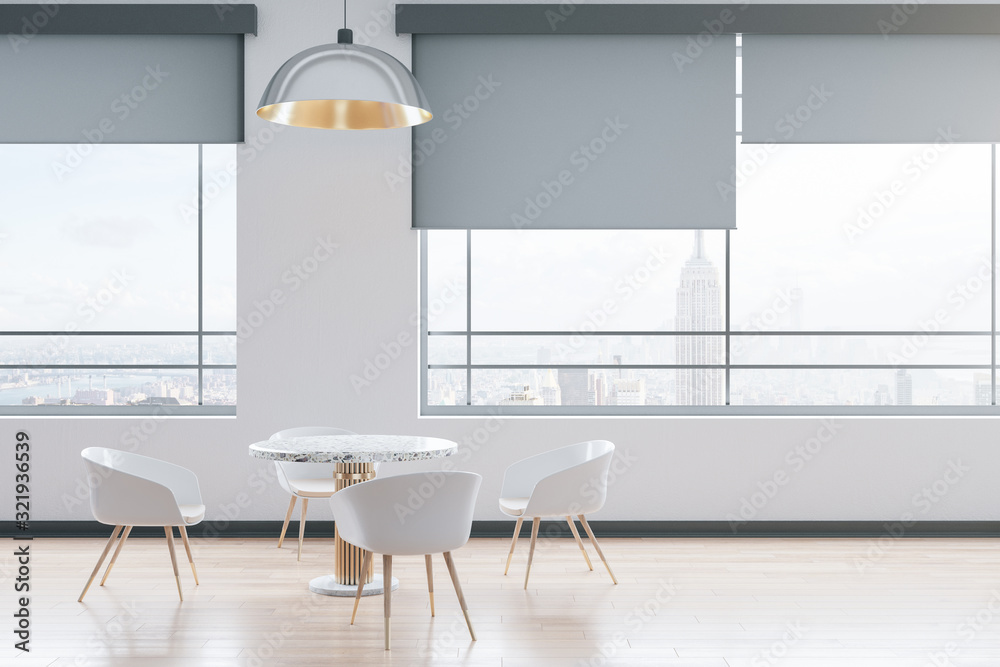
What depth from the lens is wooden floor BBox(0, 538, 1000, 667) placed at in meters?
2.97

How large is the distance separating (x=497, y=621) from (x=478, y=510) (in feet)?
5.22

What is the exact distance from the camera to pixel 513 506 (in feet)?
12.5

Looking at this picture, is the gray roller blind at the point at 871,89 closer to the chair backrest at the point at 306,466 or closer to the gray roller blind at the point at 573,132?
the gray roller blind at the point at 573,132

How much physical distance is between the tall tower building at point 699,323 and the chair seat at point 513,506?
5.37 feet

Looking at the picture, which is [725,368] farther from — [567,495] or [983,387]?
[567,495]

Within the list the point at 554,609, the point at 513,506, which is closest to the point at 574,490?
the point at 513,506

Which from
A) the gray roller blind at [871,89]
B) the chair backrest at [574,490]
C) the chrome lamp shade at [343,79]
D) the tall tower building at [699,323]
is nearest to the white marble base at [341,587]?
the chair backrest at [574,490]

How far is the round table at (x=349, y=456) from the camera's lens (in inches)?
132

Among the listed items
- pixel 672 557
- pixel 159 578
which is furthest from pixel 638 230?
pixel 159 578

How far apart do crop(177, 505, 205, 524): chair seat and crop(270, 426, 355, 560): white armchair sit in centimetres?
53

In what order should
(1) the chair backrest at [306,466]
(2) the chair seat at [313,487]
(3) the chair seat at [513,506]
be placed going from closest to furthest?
(3) the chair seat at [513,506]
(2) the chair seat at [313,487]
(1) the chair backrest at [306,466]

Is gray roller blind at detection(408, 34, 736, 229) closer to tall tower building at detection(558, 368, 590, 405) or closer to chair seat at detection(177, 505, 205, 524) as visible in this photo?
tall tower building at detection(558, 368, 590, 405)

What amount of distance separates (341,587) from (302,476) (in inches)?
38.0

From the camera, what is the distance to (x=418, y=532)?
9.65 ft
